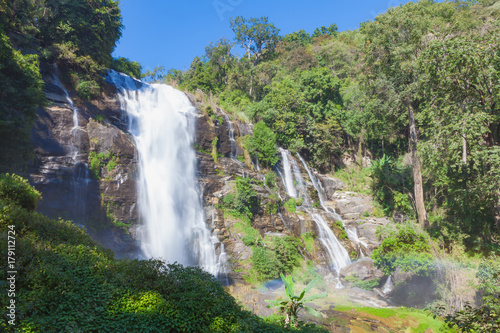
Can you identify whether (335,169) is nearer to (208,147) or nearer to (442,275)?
(208,147)

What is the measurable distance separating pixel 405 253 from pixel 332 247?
16.6 ft

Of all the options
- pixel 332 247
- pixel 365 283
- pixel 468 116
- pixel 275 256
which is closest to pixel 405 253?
pixel 365 283

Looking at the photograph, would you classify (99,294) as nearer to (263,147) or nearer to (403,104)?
(263,147)

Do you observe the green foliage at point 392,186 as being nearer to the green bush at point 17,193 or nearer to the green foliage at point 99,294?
the green foliage at point 99,294

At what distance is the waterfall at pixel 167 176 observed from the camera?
1594cm

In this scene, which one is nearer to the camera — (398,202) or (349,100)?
(398,202)

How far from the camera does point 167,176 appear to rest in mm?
18797

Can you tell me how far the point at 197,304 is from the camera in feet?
18.3

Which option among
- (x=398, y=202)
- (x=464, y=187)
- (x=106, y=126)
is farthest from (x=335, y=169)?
(x=106, y=126)

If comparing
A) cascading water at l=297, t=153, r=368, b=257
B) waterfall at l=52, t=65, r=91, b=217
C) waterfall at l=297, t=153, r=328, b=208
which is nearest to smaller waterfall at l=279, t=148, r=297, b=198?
cascading water at l=297, t=153, r=368, b=257

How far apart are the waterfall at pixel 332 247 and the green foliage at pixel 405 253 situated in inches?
114

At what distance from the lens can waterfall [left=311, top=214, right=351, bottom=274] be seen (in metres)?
17.4

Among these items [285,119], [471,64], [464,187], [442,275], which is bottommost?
[442,275]

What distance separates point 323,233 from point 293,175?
7.05 meters
